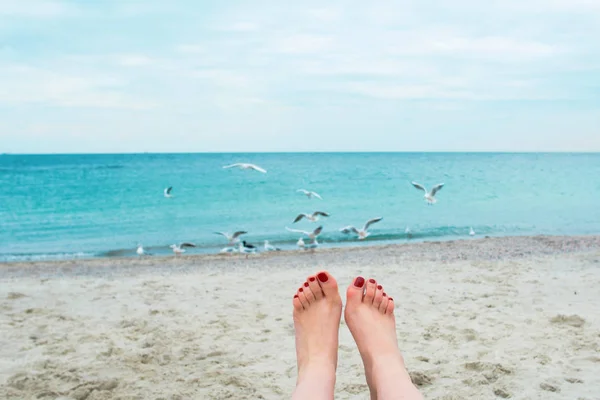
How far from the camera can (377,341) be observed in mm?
2434

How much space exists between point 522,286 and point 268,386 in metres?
2.88

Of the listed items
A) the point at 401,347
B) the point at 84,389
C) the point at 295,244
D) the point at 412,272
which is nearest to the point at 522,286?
the point at 412,272

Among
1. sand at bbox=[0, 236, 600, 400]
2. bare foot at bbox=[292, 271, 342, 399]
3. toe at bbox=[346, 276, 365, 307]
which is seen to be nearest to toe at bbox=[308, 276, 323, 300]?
bare foot at bbox=[292, 271, 342, 399]

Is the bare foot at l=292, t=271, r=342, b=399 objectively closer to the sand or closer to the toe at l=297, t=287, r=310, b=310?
the toe at l=297, t=287, r=310, b=310

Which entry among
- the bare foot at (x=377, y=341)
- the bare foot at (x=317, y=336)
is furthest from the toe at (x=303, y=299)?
the bare foot at (x=377, y=341)

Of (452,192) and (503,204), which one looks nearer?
(503,204)

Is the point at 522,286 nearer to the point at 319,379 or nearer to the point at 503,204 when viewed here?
the point at 319,379

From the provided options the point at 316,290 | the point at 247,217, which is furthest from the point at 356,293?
the point at 247,217

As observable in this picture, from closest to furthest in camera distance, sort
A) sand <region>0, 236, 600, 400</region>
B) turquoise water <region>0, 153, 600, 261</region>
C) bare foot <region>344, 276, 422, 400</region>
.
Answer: bare foot <region>344, 276, 422, 400</region>
sand <region>0, 236, 600, 400</region>
turquoise water <region>0, 153, 600, 261</region>

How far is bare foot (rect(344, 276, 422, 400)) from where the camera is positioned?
199 cm

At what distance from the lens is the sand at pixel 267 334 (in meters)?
2.72

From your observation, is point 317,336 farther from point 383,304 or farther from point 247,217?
point 247,217

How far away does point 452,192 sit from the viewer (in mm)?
23594

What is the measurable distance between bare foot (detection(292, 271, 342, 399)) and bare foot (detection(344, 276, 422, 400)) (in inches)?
3.9
